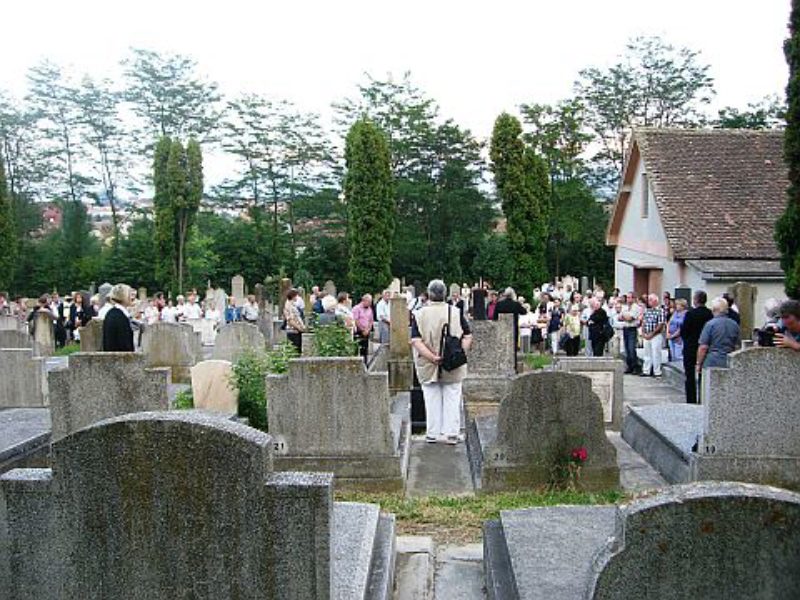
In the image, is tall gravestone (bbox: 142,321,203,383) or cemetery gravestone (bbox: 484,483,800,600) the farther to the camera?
tall gravestone (bbox: 142,321,203,383)

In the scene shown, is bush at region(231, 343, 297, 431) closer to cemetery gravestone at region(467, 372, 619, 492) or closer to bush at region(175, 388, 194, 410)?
bush at region(175, 388, 194, 410)

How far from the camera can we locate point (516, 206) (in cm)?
3359

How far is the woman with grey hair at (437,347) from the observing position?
981 centimetres

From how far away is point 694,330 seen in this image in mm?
11461

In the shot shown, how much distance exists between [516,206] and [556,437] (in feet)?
85.7

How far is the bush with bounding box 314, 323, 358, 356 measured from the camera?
11070mm

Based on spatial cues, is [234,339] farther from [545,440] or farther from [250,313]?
[250,313]

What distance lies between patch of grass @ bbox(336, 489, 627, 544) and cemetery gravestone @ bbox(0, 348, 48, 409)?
6.52 meters

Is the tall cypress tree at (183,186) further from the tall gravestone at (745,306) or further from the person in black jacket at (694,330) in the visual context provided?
the person in black jacket at (694,330)

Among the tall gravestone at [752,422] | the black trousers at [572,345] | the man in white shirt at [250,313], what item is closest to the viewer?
the tall gravestone at [752,422]

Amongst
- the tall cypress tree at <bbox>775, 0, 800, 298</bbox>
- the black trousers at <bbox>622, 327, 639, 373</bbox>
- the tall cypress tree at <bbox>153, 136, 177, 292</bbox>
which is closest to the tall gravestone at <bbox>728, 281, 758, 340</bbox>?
the tall cypress tree at <bbox>775, 0, 800, 298</bbox>

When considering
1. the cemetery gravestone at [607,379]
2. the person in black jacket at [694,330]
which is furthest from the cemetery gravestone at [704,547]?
the cemetery gravestone at [607,379]

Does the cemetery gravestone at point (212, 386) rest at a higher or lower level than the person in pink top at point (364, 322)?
lower

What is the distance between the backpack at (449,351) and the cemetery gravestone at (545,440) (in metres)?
1.67
